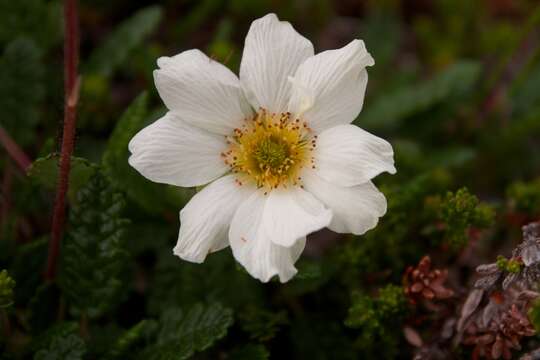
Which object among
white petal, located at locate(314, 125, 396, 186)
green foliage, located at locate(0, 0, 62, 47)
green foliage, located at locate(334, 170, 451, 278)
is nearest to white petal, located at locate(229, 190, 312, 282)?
white petal, located at locate(314, 125, 396, 186)

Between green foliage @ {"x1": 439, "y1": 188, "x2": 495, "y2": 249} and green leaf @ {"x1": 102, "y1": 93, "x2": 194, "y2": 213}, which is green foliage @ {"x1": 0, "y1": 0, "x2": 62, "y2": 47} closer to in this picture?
green leaf @ {"x1": 102, "y1": 93, "x2": 194, "y2": 213}

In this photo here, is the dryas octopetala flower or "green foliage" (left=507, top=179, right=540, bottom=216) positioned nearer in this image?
the dryas octopetala flower

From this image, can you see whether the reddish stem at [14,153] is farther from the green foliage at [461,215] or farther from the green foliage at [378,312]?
the green foliage at [461,215]

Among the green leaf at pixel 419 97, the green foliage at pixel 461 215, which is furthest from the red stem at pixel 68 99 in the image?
the green leaf at pixel 419 97

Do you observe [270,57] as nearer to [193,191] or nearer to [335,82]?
[335,82]

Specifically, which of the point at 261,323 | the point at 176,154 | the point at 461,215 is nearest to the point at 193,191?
the point at 176,154

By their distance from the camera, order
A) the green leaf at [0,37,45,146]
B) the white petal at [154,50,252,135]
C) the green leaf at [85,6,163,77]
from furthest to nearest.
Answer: the green leaf at [85,6,163,77] < the green leaf at [0,37,45,146] < the white petal at [154,50,252,135]

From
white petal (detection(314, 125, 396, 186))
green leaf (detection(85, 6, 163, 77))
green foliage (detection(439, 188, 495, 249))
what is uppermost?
green leaf (detection(85, 6, 163, 77))

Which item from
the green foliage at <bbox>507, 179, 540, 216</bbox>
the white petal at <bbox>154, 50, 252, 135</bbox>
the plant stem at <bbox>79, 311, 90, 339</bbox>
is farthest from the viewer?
the green foliage at <bbox>507, 179, 540, 216</bbox>
